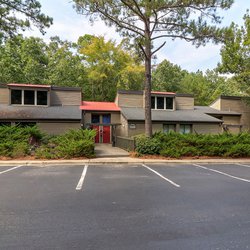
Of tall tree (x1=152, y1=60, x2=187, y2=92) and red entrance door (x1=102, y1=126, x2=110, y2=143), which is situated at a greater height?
tall tree (x1=152, y1=60, x2=187, y2=92)

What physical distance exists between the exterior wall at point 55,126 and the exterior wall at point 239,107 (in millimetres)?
18464

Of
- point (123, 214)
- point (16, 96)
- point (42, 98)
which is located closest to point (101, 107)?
point (42, 98)

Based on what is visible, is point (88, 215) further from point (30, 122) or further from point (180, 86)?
point (180, 86)

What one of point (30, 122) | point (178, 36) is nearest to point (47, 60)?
point (30, 122)

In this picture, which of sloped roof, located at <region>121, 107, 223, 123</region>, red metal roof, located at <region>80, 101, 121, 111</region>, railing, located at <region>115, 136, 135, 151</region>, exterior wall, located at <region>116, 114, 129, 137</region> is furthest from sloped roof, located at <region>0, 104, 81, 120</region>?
sloped roof, located at <region>121, 107, 223, 123</region>

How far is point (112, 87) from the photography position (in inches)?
1449

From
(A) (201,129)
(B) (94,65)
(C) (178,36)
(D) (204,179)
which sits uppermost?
(B) (94,65)

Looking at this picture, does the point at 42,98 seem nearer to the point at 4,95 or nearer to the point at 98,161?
the point at 4,95

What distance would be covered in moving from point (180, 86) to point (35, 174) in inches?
1441

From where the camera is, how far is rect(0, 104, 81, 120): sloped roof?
18.5m

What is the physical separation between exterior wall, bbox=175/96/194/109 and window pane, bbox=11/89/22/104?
16369 millimetres

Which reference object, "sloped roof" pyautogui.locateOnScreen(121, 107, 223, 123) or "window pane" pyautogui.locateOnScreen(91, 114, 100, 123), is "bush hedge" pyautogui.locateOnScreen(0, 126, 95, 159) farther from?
"window pane" pyautogui.locateOnScreen(91, 114, 100, 123)

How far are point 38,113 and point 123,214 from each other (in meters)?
16.7

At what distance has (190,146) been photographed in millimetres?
15672
